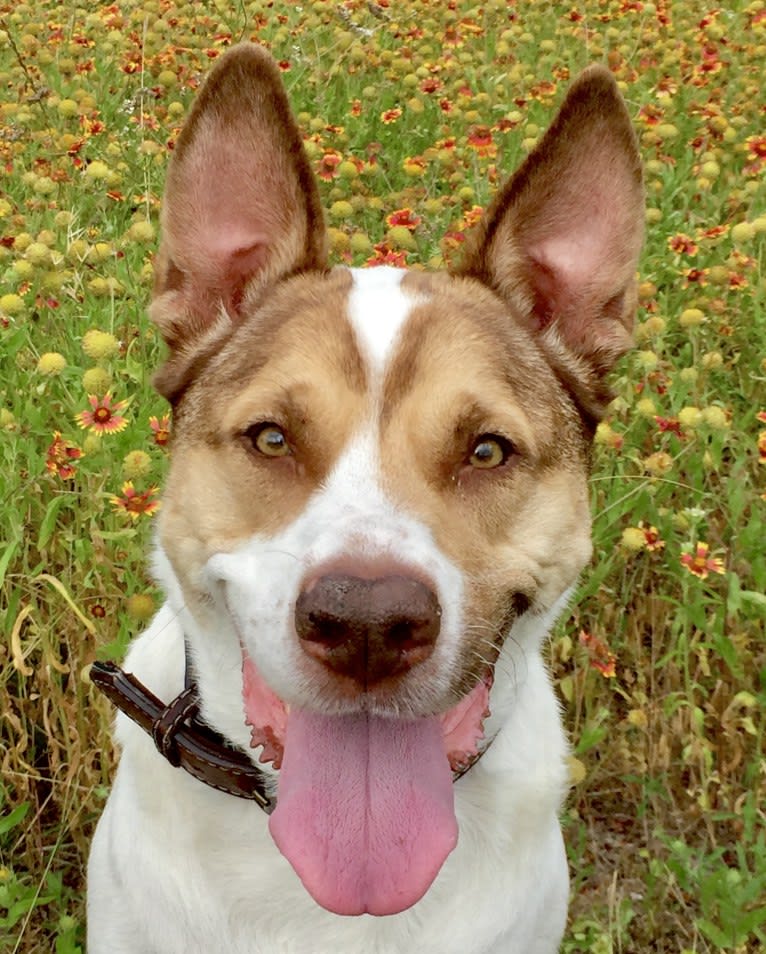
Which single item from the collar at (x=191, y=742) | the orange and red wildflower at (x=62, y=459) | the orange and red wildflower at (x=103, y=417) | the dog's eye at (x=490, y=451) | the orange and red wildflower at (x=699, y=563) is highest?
the dog's eye at (x=490, y=451)

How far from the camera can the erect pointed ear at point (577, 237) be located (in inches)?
92.4

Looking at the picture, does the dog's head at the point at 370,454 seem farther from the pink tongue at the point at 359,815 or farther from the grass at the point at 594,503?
the grass at the point at 594,503

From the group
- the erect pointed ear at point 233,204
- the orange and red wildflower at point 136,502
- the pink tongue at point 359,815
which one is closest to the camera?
the pink tongue at point 359,815

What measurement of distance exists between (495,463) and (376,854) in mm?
827

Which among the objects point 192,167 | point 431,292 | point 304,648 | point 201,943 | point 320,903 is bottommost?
point 201,943

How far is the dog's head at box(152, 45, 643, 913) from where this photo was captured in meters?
1.94

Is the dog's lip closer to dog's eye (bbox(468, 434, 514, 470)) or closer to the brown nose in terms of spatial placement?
the brown nose

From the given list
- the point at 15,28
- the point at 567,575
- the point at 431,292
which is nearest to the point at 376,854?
the point at 567,575

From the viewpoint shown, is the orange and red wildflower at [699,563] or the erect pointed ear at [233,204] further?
the orange and red wildflower at [699,563]

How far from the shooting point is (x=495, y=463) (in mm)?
2242

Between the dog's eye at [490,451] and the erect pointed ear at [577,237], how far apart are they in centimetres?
42

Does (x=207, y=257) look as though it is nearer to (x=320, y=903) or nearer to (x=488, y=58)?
(x=320, y=903)

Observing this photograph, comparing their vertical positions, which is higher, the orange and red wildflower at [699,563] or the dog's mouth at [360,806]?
the dog's mouth at [360,806]

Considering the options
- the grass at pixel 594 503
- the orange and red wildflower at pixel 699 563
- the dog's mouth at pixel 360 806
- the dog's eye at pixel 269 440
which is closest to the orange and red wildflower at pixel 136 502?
the grass at pixel 594 503
